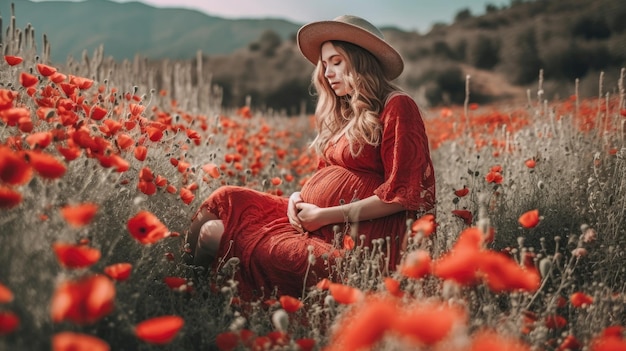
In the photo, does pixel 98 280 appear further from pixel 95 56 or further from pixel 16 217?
pixel 95 56

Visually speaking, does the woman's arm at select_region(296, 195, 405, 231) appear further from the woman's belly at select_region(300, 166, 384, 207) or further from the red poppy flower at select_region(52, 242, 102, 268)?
the red poppy flower at select_region(52, 242, 102, 268)

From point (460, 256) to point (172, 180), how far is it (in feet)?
7.40

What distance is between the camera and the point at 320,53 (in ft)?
11.0

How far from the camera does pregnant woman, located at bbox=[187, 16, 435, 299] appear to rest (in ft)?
8.57

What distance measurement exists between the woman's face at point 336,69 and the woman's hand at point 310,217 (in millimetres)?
662

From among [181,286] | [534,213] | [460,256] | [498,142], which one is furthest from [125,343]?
[498,142]

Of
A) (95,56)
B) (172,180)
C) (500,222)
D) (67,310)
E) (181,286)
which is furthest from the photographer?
(95,56)

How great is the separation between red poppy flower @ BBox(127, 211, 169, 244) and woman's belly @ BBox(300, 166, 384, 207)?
118 cm

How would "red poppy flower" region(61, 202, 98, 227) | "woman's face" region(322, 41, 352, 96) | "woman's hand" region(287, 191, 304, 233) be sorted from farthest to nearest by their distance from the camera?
"woman's face" region(322, 41, 352, 96), "woman's hand" region(287, 191, 304, 233), "red poppy flower" region(61, 202, 98, 227)

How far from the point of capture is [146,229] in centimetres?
176

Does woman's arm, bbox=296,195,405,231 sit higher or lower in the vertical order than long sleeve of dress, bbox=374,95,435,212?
lower

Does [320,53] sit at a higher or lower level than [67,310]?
higher

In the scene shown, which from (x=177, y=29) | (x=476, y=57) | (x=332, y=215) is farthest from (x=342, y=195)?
(x=177, y=29)

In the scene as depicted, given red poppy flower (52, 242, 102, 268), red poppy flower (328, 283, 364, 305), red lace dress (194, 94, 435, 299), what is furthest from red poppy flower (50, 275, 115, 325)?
red lace dress (194, 94, 435, 299)
